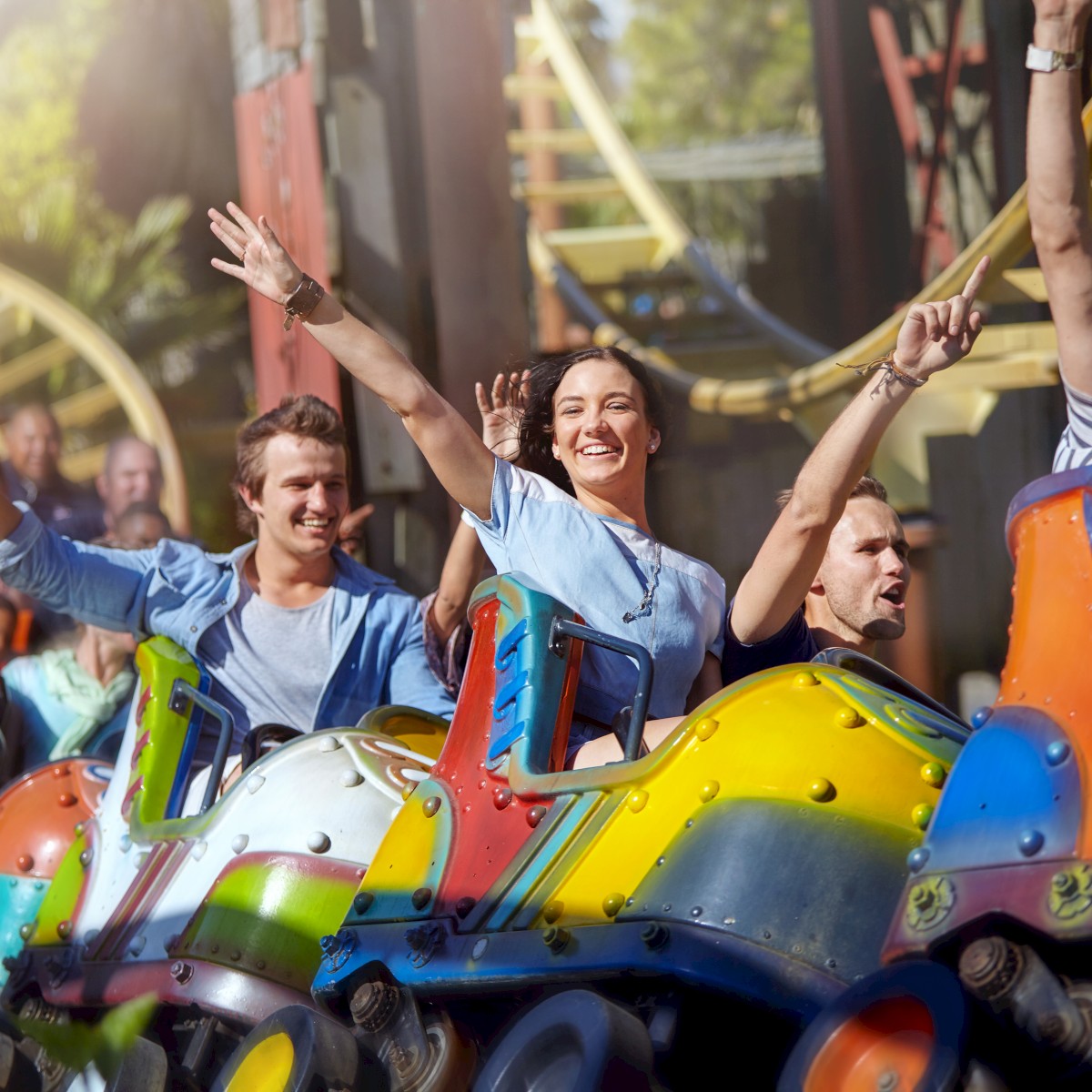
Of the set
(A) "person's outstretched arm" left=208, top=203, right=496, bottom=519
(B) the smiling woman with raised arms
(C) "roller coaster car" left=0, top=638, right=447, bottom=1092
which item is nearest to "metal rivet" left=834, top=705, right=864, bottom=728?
(B) the smiling woman with raised arms

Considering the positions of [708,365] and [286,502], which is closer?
[286,502]

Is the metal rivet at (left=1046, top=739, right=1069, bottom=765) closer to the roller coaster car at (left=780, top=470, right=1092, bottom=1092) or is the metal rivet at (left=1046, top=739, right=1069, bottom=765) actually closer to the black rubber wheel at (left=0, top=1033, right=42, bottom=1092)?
the roller coaster car at (left=780, top=470, right=1092, bottom=1092)

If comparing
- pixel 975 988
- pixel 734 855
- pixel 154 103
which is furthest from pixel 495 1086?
pixel 154 103

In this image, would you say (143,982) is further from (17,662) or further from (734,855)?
(17,662)

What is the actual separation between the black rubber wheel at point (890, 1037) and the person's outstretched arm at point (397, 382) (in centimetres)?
94

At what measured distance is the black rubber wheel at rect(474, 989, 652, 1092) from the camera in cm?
161

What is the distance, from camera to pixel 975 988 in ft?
4.54

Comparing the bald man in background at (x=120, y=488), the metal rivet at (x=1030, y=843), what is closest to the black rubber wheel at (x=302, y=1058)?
the metal rivet at (x=1030, y=843)

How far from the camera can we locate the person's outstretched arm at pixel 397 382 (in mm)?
2166

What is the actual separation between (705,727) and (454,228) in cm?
326

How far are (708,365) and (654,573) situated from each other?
497cm

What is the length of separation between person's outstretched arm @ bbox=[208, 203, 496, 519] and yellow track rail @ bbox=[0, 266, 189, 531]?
163 inches

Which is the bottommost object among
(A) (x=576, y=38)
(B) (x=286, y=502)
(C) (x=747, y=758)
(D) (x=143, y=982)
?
(D) (x=143, y=982)

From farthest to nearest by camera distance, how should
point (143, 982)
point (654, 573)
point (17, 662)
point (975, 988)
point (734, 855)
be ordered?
point (17, 662), point (143, 982), point (654, 573), point (734, 855), point (975, 988)
